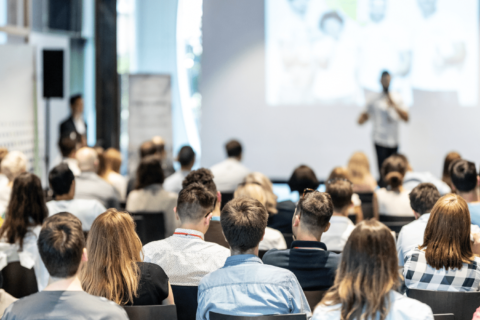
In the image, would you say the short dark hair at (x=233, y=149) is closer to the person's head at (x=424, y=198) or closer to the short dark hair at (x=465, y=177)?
the short dark hair at (x=465, y=177)

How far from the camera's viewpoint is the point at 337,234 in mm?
3281

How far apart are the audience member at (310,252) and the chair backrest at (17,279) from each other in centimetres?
149

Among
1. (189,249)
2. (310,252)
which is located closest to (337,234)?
(310,252)

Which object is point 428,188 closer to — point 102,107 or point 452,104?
point 452,104

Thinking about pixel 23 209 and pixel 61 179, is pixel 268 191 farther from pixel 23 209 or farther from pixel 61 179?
pixel 23 209

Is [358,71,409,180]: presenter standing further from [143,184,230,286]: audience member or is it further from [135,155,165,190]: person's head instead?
[143,184,230,286]: audience member

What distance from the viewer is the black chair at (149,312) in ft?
6.30

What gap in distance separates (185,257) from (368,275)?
1049 mm

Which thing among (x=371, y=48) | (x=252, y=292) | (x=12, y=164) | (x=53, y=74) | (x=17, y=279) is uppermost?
(x=371, y=48)

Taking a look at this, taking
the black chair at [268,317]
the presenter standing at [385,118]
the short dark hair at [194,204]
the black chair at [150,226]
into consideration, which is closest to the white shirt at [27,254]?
the black chair at [150,226]

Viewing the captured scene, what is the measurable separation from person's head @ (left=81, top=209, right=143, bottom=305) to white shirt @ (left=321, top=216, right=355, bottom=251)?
4.89 ft

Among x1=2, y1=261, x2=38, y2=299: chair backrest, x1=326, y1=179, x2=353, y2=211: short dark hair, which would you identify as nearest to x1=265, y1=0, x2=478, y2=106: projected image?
x1=326, y1=179, x2=353, y2=211: short dark hair

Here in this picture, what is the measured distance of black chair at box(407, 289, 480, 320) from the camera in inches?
84.1

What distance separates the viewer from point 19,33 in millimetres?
6844
